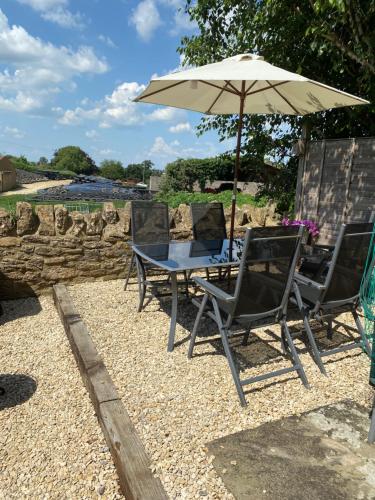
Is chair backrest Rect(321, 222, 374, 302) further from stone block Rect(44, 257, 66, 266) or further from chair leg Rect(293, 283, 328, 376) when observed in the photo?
stone block Rect(44, 257, 66, 266)

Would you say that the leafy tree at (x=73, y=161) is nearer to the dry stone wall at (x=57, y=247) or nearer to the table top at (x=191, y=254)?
the dry stone wall at (x=57, y=247)

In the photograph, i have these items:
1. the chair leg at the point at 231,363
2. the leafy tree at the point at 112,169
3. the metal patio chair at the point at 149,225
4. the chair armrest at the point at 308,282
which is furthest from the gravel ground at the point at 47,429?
the leafy tree at the point at 112,169

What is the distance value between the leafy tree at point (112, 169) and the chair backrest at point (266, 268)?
67015 millimetres

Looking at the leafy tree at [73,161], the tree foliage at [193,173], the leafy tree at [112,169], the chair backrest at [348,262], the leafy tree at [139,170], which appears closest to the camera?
the chair backrest at [348,262]

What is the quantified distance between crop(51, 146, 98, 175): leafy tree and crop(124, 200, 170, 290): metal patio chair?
2870 inches

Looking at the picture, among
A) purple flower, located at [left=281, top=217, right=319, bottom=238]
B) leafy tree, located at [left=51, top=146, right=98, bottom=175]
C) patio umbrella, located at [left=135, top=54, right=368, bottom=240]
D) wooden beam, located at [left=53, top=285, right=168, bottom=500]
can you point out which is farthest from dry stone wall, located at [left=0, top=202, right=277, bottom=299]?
leafy tree, located at [left=51, top=146, right=98, bottom=175]

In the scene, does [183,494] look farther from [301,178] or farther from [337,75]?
[337,75]

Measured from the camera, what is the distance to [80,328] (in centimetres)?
337

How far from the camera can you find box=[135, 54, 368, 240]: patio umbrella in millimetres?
2943

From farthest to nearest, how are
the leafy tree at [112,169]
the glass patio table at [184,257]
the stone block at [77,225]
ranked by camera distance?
1. the leafy tree at [112,169]
2. the stone block at [77,225]
3. the glass patio table at [184,257]

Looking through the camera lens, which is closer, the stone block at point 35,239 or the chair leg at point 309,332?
the chair leg at point 309,332

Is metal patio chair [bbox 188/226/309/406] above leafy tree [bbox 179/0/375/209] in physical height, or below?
below

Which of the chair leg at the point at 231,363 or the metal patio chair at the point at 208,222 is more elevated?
the metal patio chair at the point at 208,222

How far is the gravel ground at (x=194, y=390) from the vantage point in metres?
1.95
